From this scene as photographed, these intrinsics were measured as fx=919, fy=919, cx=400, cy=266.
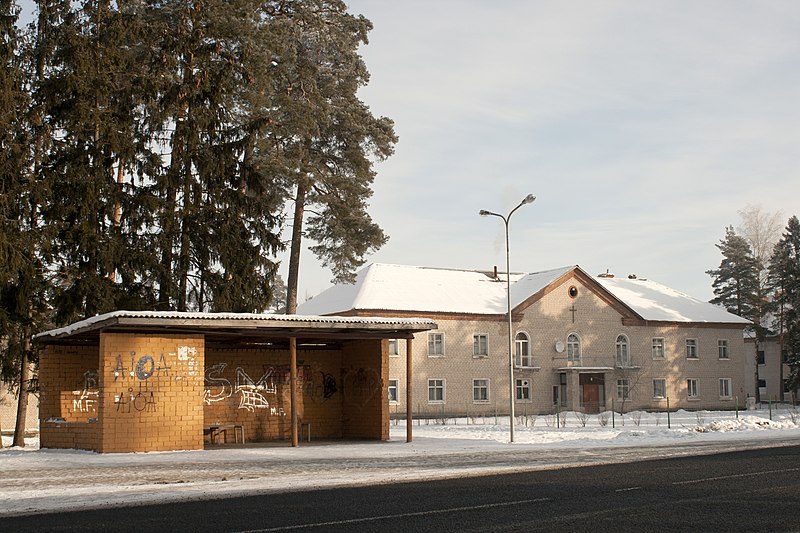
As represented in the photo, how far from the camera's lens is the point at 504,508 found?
11945mm

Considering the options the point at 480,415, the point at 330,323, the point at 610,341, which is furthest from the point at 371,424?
the point at 610,341

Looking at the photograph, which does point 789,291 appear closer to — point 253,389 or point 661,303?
point 661,303

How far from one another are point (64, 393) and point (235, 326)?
5683 mm

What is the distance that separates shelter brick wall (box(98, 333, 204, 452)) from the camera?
21.9 m

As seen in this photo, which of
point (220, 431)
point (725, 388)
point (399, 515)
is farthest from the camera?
point (725, 388)

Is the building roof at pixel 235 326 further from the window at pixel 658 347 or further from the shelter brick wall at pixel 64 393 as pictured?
the window at pixel 658 347

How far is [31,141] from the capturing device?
29578mm

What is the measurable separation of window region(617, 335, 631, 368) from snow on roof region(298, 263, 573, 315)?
6.39 metres

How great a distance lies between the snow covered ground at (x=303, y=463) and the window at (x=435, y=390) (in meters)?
21.5

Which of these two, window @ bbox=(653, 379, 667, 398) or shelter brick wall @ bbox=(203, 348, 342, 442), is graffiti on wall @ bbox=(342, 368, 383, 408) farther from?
window @ bbox=(653, 379, 667, 398)

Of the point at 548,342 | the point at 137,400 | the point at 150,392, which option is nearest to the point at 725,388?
the point at 548,342

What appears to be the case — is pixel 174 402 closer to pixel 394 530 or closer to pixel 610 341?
pixel 394 530

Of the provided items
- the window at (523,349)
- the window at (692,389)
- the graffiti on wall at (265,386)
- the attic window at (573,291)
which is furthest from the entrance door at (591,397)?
the graffiti on wall at (265,386)

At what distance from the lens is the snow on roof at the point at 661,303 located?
62.1 metres
